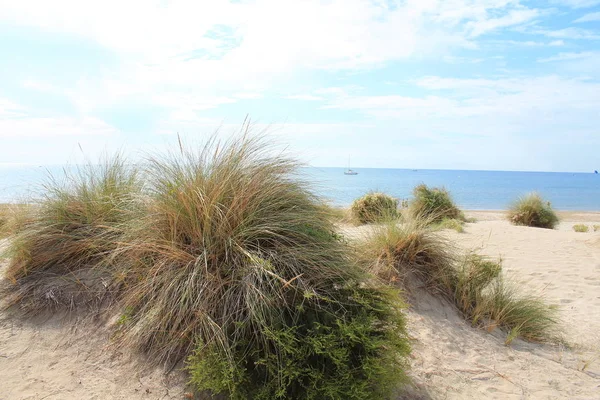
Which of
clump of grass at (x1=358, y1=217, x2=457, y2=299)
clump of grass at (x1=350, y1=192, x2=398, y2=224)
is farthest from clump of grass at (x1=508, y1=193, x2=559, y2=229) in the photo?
clump of grass at (x1=358, y1=217, x2=457, y2=299)

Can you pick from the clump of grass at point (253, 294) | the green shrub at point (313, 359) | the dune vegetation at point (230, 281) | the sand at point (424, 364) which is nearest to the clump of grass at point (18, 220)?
the dune vegetation at point (230, 281)

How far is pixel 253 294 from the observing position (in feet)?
10.1

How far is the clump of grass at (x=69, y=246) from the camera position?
4105 millimetres

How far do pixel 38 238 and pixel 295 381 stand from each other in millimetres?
3146

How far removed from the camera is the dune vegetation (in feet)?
9.64

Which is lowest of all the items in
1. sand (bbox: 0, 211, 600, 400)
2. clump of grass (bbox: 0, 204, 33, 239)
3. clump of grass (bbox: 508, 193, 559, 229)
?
sand (bbox: 0, 211, 600, 400)

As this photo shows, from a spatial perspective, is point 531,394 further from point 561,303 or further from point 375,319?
point 561,303

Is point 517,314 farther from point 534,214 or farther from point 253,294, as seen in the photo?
point 534,214

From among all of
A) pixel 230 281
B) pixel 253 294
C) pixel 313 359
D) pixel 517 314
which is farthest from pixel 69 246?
pixel 517 314

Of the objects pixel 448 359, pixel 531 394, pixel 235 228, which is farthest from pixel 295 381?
pixel 531 394

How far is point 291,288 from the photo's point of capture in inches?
126

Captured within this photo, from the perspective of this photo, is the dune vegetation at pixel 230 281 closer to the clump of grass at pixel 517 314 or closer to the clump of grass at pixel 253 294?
the clump of grass at pixel 253 294

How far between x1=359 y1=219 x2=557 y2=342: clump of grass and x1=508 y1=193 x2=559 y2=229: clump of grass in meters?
Answer: 10.7

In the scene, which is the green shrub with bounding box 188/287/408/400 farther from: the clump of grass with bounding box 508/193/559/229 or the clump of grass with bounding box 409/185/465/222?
the clump of grass with bounding box 508/193/559/229
